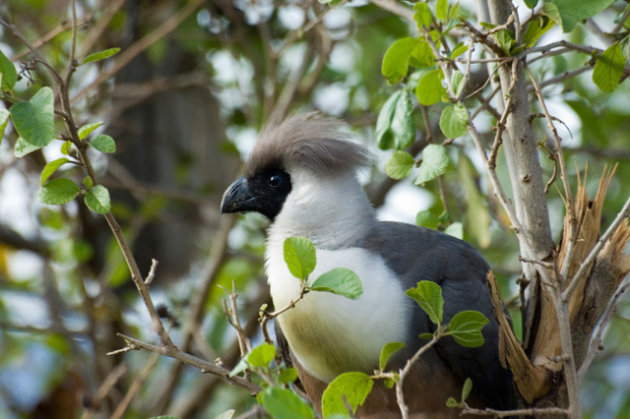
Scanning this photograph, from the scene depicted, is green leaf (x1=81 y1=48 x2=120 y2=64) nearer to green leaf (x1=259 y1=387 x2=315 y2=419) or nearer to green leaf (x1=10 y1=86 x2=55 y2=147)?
green leaf (x1=10 y1=86 x2=55 y2=147)

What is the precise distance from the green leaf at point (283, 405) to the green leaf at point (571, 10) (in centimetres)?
109

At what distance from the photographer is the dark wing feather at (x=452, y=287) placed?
2488mm

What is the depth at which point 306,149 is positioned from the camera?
106 inches

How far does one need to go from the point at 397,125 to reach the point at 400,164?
0.12m

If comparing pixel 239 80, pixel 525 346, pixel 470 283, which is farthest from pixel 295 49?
pixel 525 346

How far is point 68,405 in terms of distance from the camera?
15.2ft

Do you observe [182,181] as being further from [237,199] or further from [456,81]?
[456,81]

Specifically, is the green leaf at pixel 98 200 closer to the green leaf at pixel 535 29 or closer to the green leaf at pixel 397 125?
the green leaf at pixel 397 125

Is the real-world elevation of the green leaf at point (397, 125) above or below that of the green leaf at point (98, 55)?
below

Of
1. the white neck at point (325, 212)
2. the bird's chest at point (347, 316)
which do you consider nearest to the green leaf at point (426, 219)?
the white neck at point (325, 212)

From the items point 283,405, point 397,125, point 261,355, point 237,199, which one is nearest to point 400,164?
point 397,125

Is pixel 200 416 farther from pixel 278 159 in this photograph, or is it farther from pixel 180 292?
pixel 278 159

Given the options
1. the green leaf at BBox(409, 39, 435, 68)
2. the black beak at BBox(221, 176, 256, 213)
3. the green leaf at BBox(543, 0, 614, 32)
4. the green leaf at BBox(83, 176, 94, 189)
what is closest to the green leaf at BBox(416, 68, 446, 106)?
the green leaf at BBox(409, 39, 435, 68)

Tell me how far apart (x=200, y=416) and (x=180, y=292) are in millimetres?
800
